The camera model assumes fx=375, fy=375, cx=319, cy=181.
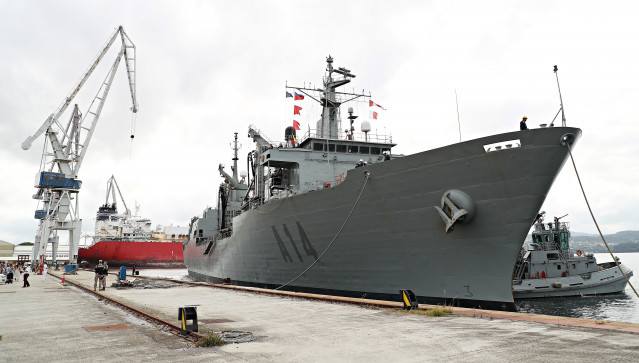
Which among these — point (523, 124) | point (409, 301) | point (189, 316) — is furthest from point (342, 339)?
point (523, 124)

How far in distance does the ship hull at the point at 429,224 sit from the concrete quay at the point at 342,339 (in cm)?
255

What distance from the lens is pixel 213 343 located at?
5.17 m

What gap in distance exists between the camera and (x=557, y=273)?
2084 cm

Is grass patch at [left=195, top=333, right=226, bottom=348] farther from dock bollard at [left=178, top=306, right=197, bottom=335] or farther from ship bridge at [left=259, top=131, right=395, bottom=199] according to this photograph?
ship bridge at [left=259, top=131, right=395, bottom=199]

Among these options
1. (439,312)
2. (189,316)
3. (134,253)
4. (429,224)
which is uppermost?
(429,224)

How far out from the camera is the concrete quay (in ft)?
14.2

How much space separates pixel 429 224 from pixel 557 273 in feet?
51.3

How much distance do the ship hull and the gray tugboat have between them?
1141 centimetres

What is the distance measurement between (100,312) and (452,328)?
26.7ft

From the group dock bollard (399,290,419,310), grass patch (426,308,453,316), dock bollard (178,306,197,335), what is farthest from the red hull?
grass patch (426,308,453,316)

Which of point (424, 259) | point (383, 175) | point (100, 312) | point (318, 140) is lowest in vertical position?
point (100, 312)

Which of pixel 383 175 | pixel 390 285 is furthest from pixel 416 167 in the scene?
pixel 390 285

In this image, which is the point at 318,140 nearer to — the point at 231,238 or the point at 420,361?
the point at 231,238

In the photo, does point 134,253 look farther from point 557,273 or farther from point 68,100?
point 557,273
